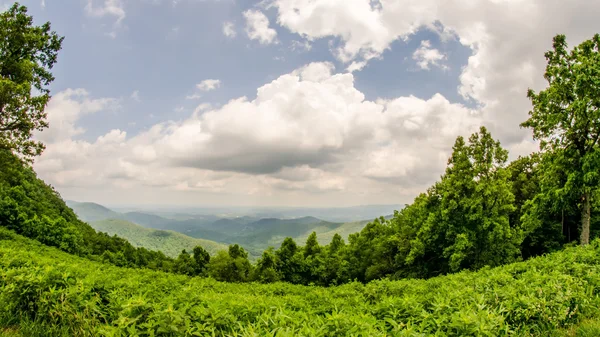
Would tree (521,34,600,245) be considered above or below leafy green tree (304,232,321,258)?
above

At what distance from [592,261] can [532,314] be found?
6895mm

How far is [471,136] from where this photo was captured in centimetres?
2369

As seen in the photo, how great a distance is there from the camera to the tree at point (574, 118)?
1656cm

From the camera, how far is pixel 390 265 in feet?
116

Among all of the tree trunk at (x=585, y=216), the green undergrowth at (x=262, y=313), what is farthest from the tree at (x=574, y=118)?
the green undergrowth at (x=262, y=313)

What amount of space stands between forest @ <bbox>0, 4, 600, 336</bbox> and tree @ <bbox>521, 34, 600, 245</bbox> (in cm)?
8

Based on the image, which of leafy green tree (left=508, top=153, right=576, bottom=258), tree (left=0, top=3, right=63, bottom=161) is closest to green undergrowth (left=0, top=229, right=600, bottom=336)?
tree (left=0, top=3, right=63, bottom=161)

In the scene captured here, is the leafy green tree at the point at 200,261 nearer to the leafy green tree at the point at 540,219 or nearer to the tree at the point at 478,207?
the tree at the point at 478,207

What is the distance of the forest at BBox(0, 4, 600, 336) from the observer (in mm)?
3639

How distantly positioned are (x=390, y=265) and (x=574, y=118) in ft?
77.6

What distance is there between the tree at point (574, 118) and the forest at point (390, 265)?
0.26ft

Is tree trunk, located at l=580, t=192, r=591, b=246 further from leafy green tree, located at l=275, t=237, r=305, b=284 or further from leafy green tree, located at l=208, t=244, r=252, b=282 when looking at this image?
leafy green tree, located at l=208, t=244, r=252, b=282

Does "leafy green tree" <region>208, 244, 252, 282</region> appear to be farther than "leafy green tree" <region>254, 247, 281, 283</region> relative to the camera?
Yes

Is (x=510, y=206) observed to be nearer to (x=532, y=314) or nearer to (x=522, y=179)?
(x=522, y=179)
